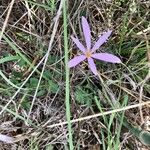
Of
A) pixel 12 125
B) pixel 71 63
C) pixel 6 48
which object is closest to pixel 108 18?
pixel 71 63

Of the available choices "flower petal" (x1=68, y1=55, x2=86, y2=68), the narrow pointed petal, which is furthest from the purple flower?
the narrow pointed petal

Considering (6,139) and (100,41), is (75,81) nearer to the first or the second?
(100,41)

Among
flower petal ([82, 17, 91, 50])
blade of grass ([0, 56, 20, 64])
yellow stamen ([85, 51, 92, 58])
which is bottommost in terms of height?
yellow stamen ([85, 51, 92, 58])

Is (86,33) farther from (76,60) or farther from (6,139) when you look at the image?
(6,139)

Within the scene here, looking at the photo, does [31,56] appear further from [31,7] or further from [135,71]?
[135,71]

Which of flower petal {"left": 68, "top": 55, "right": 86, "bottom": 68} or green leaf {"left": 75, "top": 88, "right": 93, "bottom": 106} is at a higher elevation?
flower petal {"left": 68, "top": 55, "right": 86, "bottom": 68}

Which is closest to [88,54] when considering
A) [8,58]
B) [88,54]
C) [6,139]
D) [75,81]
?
[88,54]

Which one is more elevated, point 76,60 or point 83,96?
point 76,60

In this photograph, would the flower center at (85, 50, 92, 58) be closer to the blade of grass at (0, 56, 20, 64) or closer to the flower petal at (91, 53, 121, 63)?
the flower petal at (91, 53, 121, 63)

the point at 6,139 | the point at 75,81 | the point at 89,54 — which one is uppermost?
the point at 89,54

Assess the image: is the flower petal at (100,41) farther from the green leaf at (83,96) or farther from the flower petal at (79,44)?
the green leaf at (83,96)

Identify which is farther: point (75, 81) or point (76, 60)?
point (75, 81)
